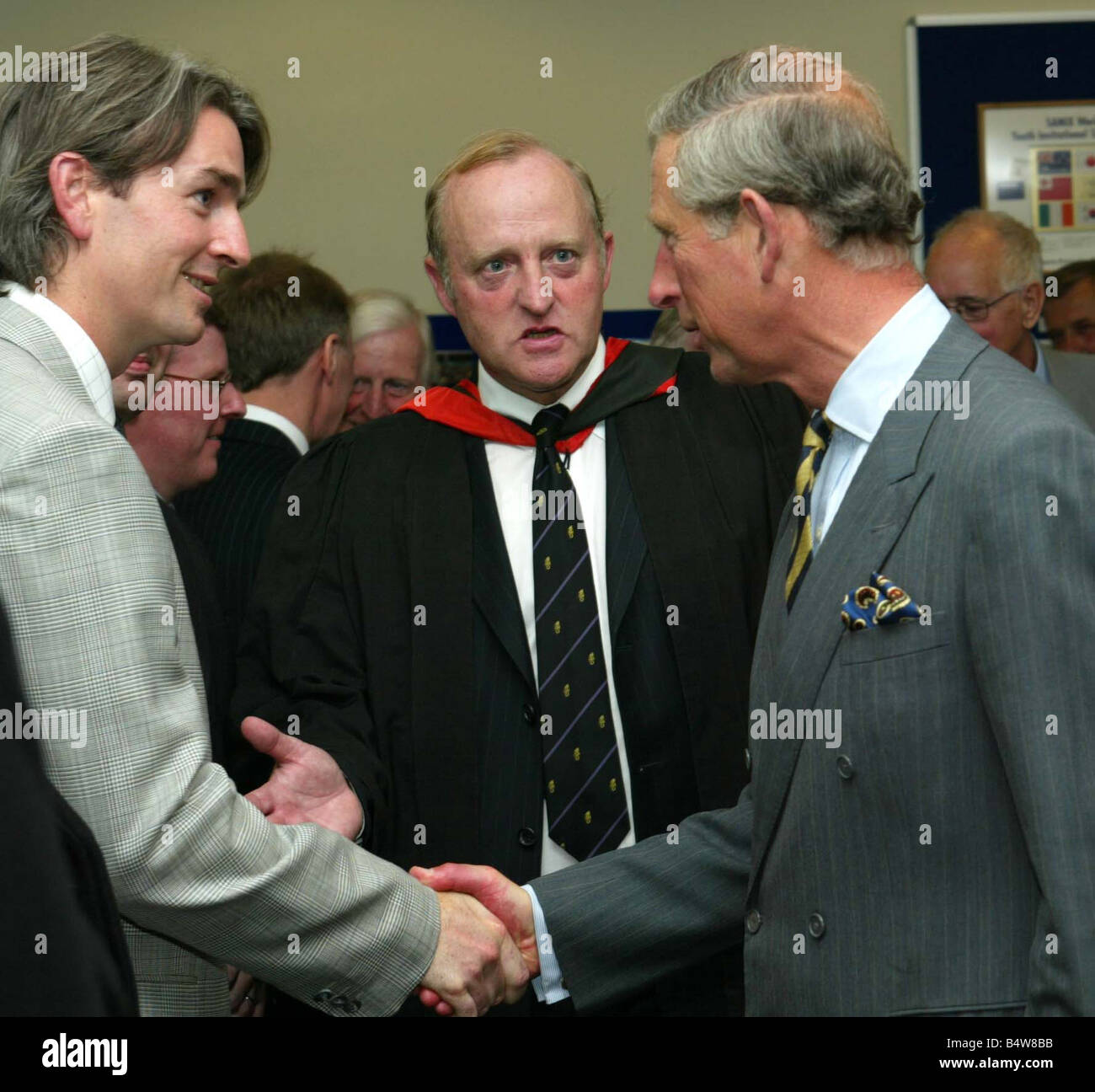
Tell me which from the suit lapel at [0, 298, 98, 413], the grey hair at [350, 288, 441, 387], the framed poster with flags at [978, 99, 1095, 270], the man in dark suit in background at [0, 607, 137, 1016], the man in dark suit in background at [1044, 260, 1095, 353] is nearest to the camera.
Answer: the man in dark suit in background at [0, 607, 137, 1016]

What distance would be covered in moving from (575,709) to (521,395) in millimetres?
586

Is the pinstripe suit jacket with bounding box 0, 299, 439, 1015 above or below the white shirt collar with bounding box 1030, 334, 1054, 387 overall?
below

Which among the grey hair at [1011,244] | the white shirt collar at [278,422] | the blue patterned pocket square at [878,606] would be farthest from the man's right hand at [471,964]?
the grey hair at [1011,244]

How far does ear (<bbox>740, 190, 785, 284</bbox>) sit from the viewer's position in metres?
1.71

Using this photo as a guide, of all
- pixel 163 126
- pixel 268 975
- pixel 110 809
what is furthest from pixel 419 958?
pixel 163 126

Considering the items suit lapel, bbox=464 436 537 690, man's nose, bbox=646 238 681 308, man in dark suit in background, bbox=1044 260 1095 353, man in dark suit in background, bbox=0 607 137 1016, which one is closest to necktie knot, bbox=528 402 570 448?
suit lapel, bbox=464 436 537 690

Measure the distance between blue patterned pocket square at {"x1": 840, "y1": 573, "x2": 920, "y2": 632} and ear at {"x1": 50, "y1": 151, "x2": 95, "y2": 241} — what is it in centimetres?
105

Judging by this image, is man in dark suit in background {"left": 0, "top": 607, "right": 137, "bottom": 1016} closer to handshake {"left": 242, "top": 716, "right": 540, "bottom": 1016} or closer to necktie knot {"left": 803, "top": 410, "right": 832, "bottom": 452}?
handshake {"left": 242, "top": 716, "right": 540, "bottom": 1016}

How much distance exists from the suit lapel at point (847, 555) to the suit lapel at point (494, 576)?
2.42 ft

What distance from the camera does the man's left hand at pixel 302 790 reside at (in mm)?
2219

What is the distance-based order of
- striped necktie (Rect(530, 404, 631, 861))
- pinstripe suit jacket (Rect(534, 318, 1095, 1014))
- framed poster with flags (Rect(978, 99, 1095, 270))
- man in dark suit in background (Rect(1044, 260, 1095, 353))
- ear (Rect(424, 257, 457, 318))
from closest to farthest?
1. pinstripe suit jacket (Rect(534, 318, 1095, 1014))
2. striped necktie (Rect(530, 404, 631, 861))
3. ear (Rect(424, 257, 457, 318))
4. man in dark suit in background (Rect(1044, 260, 1095, 353))
5. framed poster with flags (Rect(978, 99, 1095, 270))

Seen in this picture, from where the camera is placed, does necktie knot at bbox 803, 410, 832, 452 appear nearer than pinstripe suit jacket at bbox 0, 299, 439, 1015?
No

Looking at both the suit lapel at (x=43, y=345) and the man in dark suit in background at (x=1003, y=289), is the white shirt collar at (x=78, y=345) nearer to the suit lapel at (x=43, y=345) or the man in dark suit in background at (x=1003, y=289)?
the suit lapel at (x=43, y=345)

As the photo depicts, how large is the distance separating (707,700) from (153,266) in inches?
43.5
